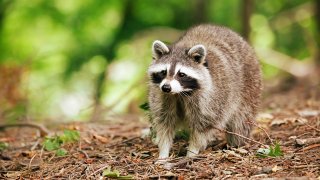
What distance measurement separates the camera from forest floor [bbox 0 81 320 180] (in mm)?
5477

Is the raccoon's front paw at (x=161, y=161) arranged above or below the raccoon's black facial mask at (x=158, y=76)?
below

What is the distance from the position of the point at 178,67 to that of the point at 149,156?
0.99 meters

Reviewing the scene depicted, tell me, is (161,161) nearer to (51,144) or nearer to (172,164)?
(172,164)

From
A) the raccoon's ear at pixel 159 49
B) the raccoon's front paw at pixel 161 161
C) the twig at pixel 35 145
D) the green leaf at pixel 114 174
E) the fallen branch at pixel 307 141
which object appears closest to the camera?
the green leaf at pixel 114 174

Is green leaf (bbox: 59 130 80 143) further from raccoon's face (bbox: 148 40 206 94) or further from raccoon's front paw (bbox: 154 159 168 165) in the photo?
raccoon's front paw (bbox: 154 159 168 165)

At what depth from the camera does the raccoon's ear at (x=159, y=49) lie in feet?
20.6

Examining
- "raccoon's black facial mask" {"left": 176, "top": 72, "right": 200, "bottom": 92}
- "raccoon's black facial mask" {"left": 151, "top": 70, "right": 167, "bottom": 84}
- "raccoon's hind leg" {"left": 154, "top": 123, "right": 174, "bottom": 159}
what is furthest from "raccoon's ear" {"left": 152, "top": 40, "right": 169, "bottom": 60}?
"raccoon's hind leg" {"left": 154, "top": 123, "right": 174, "bottom": 159}

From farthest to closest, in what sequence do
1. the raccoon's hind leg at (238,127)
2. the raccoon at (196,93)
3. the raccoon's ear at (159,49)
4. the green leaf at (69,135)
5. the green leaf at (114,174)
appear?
the green leaf at (69,135) → the raccoon's hind leg at (238,127) → the raccoon's ear at (159,49) → the raccoon at (196,93) → the green leaf at (114,174)

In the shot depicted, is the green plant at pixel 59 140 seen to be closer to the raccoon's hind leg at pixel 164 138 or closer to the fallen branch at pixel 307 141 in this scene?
the raccoon's hind leg at pixel 164 138

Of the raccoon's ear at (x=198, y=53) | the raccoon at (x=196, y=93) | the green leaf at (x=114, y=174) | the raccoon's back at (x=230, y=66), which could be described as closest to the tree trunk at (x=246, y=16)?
the raccoon's back at (x=230, y=66)

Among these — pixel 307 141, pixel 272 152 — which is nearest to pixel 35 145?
pixel 272 152

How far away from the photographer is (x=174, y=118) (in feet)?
21.1

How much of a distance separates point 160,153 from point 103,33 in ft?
38.7

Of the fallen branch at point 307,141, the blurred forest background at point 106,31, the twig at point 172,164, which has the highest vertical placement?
the blurred forest background at point 106,31
